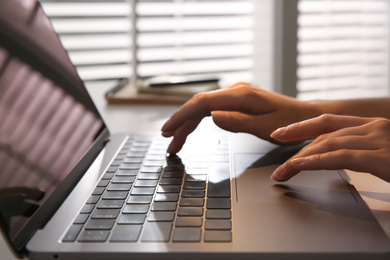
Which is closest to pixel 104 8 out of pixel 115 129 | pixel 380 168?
pixel 115 129

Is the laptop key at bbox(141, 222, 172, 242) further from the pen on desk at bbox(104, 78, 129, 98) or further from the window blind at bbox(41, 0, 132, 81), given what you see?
the window blind at bbox(41, 0, 132, 81)

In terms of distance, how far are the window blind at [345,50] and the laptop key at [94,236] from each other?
2237 mm

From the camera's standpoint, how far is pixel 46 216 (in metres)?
0.48

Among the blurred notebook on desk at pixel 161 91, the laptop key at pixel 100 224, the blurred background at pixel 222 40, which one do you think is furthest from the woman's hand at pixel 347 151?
the blurred background at pixel 222 40

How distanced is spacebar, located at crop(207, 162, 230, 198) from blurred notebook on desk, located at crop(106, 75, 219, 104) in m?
0.57

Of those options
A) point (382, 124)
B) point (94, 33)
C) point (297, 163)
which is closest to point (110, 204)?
point (297, 163)

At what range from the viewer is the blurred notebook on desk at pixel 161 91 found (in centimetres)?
123

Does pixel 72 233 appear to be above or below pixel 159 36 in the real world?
below

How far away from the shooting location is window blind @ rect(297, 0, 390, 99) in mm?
2543

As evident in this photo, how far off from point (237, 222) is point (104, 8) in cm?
225

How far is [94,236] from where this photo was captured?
43 centimetres

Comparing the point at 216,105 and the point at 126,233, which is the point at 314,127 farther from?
the point at 126,233

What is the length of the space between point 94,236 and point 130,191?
4.9 inches

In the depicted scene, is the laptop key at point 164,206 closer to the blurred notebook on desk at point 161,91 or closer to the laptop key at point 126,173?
the laptop key at point 126,173
